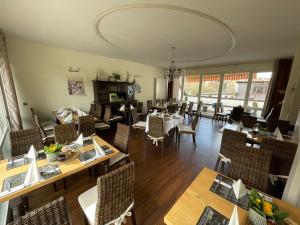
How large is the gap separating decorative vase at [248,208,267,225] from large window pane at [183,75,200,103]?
7.17 meters

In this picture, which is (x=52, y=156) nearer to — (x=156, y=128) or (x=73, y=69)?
(x=156, y=128)

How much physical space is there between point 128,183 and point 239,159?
4.12 ft

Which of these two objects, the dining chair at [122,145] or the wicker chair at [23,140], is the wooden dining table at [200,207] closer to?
the dining chair at [122,145]

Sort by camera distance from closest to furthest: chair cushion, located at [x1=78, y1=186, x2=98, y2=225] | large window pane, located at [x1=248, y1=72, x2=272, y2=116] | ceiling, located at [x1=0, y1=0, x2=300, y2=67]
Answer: chair cushion, located at [x1=78, y1=186, x2=98, y2=225], ceiling, located at [x1=0, y1=0, x2=300, y2=67], large window pane, located at [x1=248, y1=72, x2=272, y2=116]

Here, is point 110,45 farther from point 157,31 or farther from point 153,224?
point 153,224

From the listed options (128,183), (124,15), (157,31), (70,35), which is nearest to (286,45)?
(157,31)

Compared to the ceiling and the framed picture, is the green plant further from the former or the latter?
the framed picture

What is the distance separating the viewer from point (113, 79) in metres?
5.48

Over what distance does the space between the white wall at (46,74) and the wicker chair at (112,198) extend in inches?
148

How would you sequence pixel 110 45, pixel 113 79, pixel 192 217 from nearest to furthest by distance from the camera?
1. pixel 192 217
2. pixel 110 45
3. pixel 113 79

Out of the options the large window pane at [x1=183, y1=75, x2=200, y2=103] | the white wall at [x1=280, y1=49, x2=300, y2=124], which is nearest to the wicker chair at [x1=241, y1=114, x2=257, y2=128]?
the white wall at [x1=280, y1=49, x2=300, y2=124]

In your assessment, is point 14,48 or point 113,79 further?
point 113,79

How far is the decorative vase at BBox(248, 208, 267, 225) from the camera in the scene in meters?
0.79

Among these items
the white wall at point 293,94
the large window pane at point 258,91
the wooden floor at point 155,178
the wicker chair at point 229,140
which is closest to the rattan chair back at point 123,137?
the wooden floor at point 155,178
